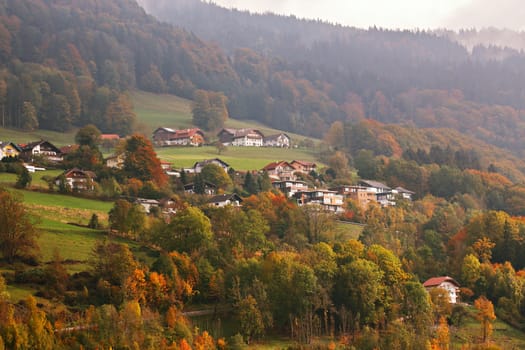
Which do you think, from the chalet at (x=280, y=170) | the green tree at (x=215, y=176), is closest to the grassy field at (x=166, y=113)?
the chalet at (x=280, y=170)

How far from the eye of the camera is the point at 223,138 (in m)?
139

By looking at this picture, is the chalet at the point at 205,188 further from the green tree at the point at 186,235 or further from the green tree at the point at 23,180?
the green tree at the point at 186,235

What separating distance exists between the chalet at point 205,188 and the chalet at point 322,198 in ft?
37.2

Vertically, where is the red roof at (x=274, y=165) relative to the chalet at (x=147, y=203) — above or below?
above

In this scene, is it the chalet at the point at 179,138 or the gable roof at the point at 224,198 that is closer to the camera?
the gable roof at the point at 224,198

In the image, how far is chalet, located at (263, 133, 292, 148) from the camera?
463ft

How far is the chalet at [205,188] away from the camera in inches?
3558

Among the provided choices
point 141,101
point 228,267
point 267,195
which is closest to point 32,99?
point 141,101

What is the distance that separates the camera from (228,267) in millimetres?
60750

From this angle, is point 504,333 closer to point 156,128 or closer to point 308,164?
point 308,164

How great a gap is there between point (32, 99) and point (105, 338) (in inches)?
3647

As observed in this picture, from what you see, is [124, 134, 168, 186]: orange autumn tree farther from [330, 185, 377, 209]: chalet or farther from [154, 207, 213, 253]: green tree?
[330, 185, 377, 209]: chalet

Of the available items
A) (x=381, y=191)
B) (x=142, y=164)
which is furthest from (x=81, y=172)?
(x=381, y=191)

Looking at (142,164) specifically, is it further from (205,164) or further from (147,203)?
(205,164)
